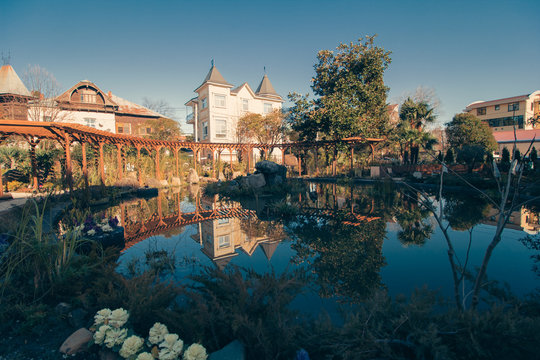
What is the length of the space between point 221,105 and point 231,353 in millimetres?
27413

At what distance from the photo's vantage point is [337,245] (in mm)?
4859

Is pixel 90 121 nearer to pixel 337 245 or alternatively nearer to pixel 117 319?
pixel 337 245

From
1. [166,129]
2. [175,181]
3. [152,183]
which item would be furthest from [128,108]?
[152,183]

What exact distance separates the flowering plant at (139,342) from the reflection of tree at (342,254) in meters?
1.96

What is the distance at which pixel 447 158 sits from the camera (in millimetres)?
18125

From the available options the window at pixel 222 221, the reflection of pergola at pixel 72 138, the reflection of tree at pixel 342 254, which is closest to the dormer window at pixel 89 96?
the reflection of pergola at pixel 72 138

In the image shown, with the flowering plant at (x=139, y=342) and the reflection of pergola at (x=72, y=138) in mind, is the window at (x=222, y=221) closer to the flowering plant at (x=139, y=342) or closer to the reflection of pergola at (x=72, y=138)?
the flowering plant at (x=139, y=342)


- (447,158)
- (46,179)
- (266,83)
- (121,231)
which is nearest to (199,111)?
(266,83)

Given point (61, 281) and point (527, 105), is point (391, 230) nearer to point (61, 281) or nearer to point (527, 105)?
point (61, 281)

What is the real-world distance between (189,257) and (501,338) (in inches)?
158

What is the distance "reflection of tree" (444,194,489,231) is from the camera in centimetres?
614

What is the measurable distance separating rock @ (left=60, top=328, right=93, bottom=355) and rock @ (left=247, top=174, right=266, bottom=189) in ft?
35.4

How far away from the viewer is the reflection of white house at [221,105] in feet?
86.8

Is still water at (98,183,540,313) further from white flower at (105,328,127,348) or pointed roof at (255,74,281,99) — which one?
pointed roof at (255,74,281,99)
